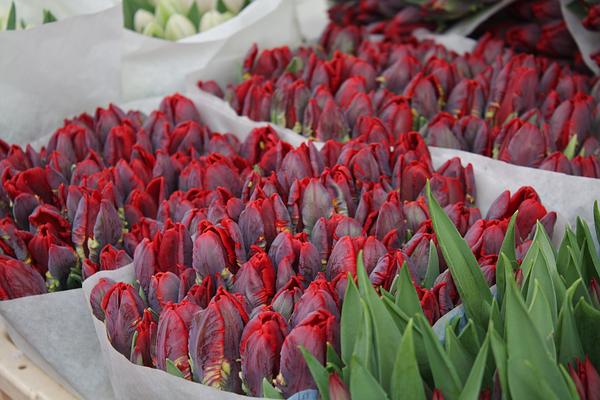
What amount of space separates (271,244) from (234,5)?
3.43ft

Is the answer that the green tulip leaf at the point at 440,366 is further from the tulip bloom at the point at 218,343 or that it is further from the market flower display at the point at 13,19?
the market flower display at the point at 13,19

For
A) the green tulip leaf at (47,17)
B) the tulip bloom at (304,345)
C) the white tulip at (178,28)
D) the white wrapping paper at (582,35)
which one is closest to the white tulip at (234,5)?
the white tulip at (178,28)

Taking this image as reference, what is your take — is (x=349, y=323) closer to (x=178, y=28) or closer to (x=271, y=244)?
(x=271, y=244)

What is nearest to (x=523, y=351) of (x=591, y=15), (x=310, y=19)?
(x=591, y=15)

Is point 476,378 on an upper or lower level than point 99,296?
upper

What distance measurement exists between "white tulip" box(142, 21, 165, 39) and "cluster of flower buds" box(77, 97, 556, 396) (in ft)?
1.94

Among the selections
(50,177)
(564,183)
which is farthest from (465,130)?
(50,177)

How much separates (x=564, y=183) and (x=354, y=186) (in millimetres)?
318

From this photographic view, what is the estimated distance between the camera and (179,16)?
184 centimetres

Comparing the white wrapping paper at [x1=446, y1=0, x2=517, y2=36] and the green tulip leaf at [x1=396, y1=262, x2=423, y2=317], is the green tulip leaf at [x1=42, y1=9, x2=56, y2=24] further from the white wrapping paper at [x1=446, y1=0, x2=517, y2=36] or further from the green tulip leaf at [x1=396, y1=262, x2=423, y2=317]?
the green tulip leaf at [x1=396, y1=262, x2=423, y2=317]

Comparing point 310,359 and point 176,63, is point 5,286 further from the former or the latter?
point 176,63

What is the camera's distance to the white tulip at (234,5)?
1.92 metres

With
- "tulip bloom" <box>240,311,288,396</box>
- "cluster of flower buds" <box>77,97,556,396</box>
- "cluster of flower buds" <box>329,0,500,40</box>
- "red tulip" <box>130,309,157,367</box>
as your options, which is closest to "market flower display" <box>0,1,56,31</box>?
"cluster of flower buds" <box>77,97,556,396</box>

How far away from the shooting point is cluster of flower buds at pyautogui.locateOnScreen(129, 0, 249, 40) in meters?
1.85
